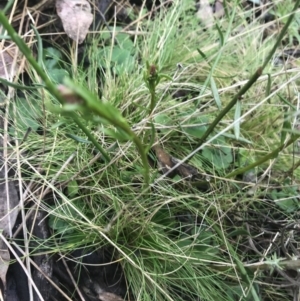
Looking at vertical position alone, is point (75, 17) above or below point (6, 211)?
above

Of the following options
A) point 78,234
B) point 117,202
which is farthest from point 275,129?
point 78,234

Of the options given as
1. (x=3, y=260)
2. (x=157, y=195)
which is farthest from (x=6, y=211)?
(x=157, y=195)

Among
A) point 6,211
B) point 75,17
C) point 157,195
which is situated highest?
point 75,17

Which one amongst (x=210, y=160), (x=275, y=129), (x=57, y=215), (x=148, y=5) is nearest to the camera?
(x=57, y=215)

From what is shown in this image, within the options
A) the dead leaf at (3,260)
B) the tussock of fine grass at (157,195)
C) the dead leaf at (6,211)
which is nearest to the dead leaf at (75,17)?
the tussock of fine grass at (157,195)

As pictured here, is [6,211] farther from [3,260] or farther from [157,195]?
[157,195]

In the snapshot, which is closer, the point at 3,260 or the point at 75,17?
the point at 3,260

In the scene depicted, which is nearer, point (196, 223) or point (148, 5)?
point (196, 223)

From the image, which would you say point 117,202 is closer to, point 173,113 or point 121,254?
point 121,254
